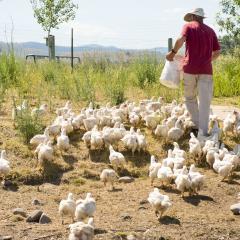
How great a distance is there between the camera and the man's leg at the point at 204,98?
378 inches

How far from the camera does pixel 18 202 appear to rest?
7492mm

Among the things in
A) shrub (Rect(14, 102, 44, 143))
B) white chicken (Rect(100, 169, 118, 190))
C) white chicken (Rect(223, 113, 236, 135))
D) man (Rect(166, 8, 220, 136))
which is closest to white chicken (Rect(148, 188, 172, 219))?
white chicken (Rect(100, 169, 118, 190))

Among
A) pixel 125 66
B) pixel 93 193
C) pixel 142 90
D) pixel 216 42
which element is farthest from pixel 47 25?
pixel 93 193

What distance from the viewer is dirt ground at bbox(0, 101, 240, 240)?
6.36 meters

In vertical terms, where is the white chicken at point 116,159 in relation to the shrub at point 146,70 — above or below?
below

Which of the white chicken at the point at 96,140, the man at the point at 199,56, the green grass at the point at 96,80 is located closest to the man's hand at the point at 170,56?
the man at the point at 199,56

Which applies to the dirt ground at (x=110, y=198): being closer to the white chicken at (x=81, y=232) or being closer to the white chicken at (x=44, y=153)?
the white chicken at (x=44, y=153)

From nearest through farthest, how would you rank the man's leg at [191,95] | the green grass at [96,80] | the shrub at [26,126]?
the shrub at [26,126] → the man's leg at [191,95] → the green grass at [96,80]

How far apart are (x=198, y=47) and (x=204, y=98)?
0.89m

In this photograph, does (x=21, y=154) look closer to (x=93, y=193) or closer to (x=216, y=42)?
(x=93, y=193)

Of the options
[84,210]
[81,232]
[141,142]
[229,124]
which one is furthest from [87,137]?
[81,232]

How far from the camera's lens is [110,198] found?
762 centimetres

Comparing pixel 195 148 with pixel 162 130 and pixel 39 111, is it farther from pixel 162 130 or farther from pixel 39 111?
pixel 39 111

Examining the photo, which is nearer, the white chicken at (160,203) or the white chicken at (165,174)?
the white chicken at (160,203)
